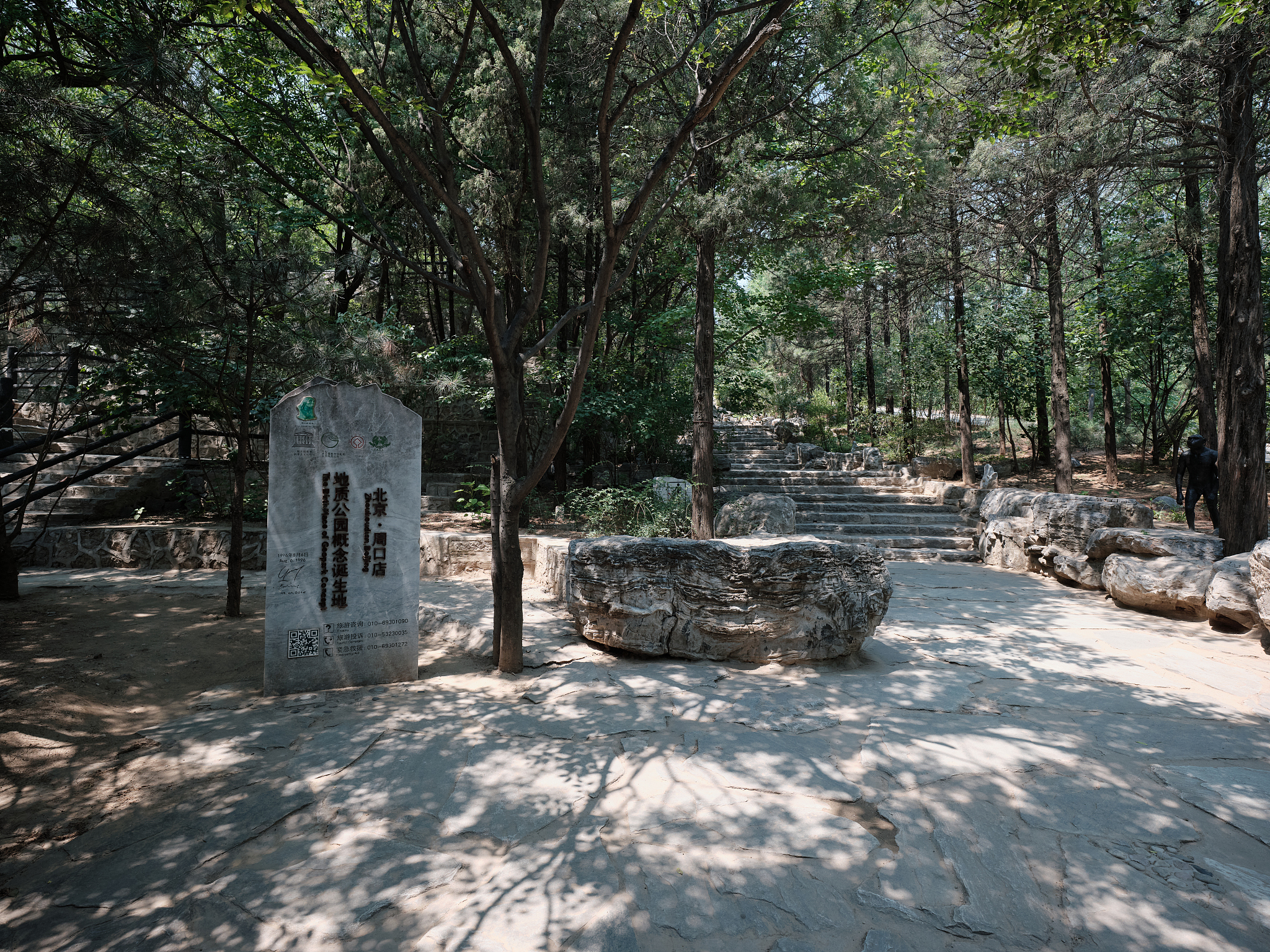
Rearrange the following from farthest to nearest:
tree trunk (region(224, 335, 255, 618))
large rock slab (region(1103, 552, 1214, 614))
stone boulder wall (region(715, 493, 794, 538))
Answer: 1. stone boulder wall (region(715, 493, 794, 538))
2. large rock slab (region(1103, 552, 1214, 614))
3. tree trunk (region(224, 335, 255, 618))

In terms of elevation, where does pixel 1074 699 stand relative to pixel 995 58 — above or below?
below

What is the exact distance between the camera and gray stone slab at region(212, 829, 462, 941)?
6.75ft

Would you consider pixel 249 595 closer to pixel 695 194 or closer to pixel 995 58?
pixel 695 194

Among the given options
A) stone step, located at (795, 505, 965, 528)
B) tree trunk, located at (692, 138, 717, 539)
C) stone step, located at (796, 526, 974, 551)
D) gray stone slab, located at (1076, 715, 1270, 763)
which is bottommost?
gray stone slab, located at (1076, 715, 1270, 763)

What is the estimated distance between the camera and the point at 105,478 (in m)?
8.33

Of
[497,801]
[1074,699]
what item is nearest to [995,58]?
[1074,699]

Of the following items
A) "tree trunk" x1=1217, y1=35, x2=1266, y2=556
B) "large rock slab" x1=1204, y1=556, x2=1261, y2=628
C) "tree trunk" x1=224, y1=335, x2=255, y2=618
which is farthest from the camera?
"tree trunk" x1=1217, y1=35, x2=1266, y2=556

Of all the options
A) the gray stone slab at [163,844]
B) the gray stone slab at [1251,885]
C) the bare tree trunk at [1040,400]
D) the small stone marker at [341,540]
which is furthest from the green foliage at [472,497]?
the bare tree trunk at [1040,400]

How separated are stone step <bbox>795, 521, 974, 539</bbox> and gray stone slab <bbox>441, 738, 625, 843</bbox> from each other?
762 centimetres

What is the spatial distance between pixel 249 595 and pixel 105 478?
12.9ft

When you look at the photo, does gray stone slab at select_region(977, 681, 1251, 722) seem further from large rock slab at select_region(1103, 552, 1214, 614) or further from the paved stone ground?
large rock slab at select_region(1103, 552, 1214, 614)

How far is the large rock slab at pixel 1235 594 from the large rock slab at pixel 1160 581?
13cm

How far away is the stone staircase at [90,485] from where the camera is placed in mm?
7676

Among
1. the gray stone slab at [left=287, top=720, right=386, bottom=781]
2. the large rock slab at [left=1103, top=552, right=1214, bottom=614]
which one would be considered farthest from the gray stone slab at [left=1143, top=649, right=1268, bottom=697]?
the gray stone slab at [left=287, top=720, right=386, bottom=781]
